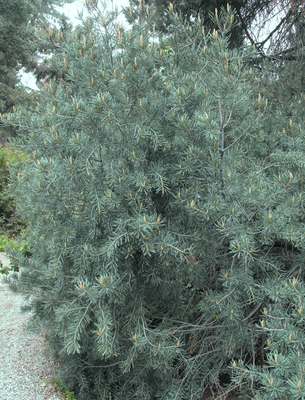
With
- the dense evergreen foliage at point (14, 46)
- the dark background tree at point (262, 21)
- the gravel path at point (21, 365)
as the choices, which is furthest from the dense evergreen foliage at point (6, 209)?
the dark background tree at point (262, 21)

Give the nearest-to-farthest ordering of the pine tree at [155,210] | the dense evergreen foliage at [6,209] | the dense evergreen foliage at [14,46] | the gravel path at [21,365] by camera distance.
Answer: the pine tree at [155,210]
the gravel path at [21,365]
the dense evergreen foliage at [6,209]
the dense evergreen foliage at [14,46]

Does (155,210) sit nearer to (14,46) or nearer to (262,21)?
(262,21)

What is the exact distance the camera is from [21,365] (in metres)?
3.49

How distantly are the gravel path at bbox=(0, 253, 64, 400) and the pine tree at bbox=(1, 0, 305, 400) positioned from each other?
47 centimetres

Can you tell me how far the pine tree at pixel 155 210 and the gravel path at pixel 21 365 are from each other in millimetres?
466

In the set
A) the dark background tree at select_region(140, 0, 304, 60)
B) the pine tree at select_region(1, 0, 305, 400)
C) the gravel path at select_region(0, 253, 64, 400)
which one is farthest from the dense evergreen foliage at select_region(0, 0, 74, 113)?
the pine tree at select_region(1, 0, 305, 400)

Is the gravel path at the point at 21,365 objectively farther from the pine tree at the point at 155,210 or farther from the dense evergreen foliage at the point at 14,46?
the dense evergreen foliage at the point at 14,46

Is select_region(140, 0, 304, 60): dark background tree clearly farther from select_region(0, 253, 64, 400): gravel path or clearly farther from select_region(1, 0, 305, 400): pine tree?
select_region(0, 253, 64, 400): gravel path

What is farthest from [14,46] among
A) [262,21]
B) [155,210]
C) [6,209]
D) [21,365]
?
[155,210]

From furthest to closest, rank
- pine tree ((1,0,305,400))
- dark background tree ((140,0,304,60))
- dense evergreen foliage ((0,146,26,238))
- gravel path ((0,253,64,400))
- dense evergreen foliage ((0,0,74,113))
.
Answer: dense evergreen foliage ((0,0,74,113)) → dense evergreen foliage ((0,146,26,238)) → dark background tree ((140,0,304,60)) → gravel path ((0,253,64,400)) → pine tree ((1,0,305,400))

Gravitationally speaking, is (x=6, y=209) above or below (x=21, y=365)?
above

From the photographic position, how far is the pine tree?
2141mm

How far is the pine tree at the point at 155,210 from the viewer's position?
2141mm

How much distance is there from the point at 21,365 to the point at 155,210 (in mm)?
2370
